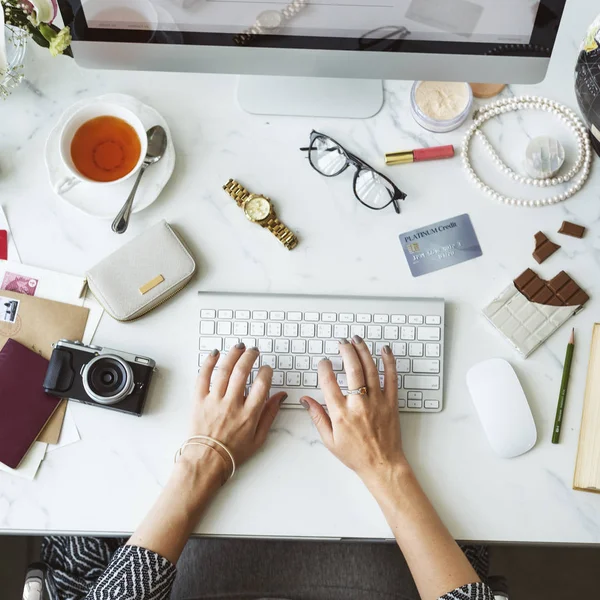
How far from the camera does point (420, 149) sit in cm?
94

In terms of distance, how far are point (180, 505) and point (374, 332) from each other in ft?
1.15

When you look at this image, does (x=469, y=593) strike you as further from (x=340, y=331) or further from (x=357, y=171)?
(x=357, y=171)

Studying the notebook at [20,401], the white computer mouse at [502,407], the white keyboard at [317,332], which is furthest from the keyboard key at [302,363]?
the notebook at [20,401]

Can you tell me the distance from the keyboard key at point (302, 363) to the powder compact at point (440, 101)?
1.29 ft

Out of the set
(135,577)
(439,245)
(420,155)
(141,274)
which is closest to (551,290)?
(439,245)

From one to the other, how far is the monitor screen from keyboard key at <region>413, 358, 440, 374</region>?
0.41m

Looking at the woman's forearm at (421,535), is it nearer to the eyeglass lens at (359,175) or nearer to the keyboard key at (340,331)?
the keyboard key at (340,331)

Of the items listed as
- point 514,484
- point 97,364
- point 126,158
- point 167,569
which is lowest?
point 167,569

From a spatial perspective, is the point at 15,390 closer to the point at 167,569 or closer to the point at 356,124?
the point at 167,569

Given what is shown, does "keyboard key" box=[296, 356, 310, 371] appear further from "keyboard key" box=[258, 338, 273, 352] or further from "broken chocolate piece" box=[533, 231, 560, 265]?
"broken chocolate piece" box=[533, 231, 560, 265]

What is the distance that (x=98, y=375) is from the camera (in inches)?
33.9

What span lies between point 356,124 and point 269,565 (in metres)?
0.71

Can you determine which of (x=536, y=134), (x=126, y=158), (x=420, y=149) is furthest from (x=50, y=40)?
(x=536, y=134)

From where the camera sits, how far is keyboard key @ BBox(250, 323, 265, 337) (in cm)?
88
